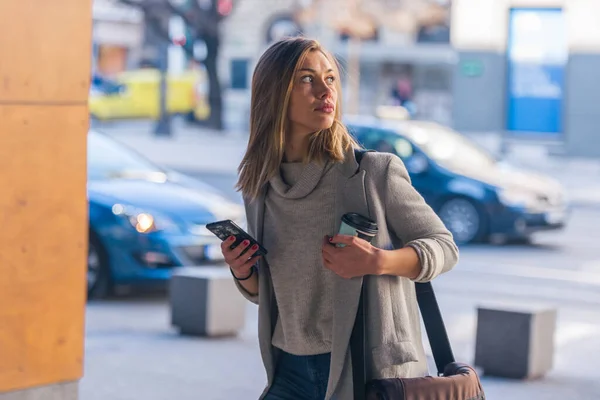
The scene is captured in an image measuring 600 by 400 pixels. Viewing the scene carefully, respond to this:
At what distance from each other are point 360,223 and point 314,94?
445 mm

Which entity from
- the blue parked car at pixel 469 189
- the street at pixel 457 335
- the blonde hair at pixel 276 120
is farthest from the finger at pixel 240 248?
the blue parked car at pixel 469 189

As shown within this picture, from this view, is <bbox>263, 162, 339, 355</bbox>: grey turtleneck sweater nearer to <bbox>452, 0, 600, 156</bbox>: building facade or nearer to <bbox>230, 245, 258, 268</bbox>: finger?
<bbox>230, 245, 258, 268</bbox>: finger

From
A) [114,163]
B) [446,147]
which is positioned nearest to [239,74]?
[446,147]

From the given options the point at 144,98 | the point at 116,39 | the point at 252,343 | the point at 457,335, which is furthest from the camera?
the point at 116,39

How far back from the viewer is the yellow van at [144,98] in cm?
3875

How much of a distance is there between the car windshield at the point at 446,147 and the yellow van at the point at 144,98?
939 inches

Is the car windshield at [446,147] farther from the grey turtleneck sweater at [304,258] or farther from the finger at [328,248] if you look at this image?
the finger at [328,248]

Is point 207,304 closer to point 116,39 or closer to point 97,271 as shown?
point 97,271

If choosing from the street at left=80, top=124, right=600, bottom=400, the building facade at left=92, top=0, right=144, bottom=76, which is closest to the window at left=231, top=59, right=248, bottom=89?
the building facade at left=92, top=0, right=144, bottom=76

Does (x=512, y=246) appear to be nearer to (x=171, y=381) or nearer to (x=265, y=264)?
(x=171, y=381)

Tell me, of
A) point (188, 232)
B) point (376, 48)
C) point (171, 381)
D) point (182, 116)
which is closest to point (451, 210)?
point (188, 232)

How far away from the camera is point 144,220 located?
1002 centimetres

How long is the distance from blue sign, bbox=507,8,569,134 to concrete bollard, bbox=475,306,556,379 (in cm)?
2290

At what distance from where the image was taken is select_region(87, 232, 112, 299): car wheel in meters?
9.98
